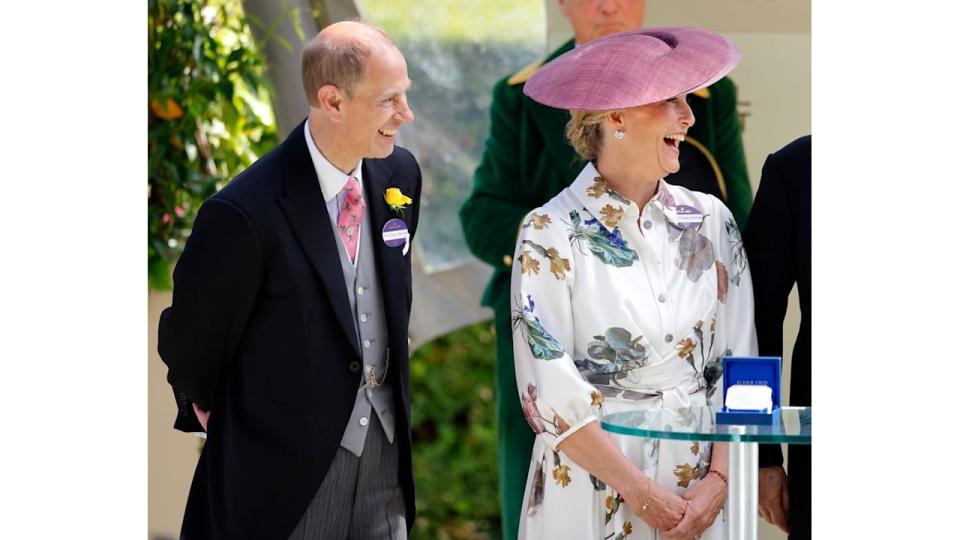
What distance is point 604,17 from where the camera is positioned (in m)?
4.38

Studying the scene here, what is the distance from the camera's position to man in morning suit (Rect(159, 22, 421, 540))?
322 centimetres

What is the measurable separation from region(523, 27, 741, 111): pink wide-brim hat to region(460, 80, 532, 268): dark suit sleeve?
44.7 inches

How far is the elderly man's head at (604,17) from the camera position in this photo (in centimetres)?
436

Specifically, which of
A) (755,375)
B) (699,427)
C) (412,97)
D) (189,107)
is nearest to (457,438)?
(412,97)

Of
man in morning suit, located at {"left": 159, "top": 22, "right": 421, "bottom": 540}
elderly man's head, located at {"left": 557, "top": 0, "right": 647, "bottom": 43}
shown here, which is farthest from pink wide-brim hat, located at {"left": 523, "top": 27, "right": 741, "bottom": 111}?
elderly man's head, located at {"left": 557, "top": 0, "right": 647, "bottom": 43}

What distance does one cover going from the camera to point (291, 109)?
5.19 meters

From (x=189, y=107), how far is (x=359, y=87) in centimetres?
223

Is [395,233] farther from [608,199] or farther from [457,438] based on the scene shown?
[457,438]

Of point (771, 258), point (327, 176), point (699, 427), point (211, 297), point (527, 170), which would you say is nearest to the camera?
point (699, 427)

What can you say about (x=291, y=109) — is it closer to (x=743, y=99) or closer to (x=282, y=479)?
(x=743, y=99)

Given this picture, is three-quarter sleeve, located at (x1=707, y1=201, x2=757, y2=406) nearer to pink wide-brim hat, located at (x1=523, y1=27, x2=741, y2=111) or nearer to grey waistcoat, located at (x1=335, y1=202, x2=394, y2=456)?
pink wide-brim hat, located at (x1=523, y1=27, x2=741, y2=111)
